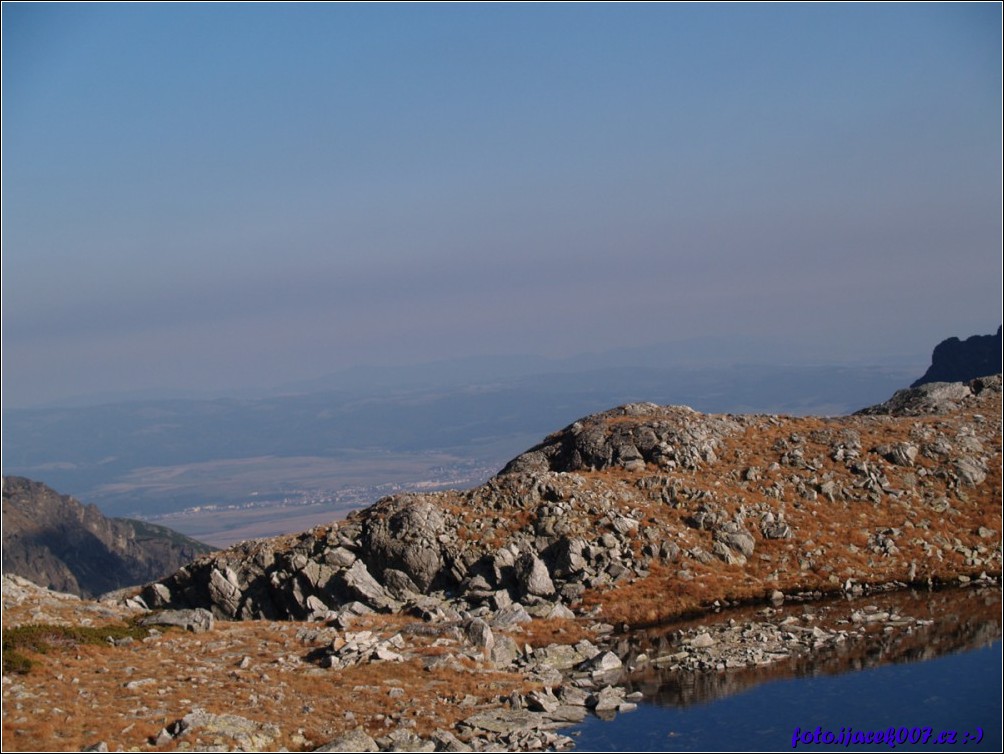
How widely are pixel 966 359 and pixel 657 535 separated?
503 ft

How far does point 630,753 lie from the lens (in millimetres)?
35750

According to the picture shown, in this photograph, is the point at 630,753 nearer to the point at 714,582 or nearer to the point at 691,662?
the point at 691,662

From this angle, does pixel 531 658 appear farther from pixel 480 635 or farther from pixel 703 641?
pixel 703 641

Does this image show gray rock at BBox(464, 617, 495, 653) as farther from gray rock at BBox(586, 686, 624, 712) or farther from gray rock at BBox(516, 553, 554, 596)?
gray rock at BBox(516, 553, 554, 596)

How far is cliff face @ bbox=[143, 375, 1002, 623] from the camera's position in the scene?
2260 inches

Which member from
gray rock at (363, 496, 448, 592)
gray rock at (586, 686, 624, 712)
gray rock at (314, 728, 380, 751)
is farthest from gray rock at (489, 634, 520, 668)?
gray rock at (363, 496, 448, 592)

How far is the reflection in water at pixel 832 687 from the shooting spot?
122 feet

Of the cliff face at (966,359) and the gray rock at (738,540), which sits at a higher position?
the cliff face at (966,359)

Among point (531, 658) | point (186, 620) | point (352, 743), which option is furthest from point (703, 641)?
point (186, 620)

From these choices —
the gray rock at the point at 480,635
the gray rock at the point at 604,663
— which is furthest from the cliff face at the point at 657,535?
the gray rock at the point at 604,663

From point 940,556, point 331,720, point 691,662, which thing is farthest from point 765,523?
point 331,720

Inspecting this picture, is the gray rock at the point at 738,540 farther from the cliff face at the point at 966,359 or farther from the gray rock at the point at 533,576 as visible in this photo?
the cliff face at the point at 966,359

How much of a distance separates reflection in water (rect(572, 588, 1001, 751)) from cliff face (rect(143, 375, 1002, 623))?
18.7ft

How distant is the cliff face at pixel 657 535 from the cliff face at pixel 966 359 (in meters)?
124
